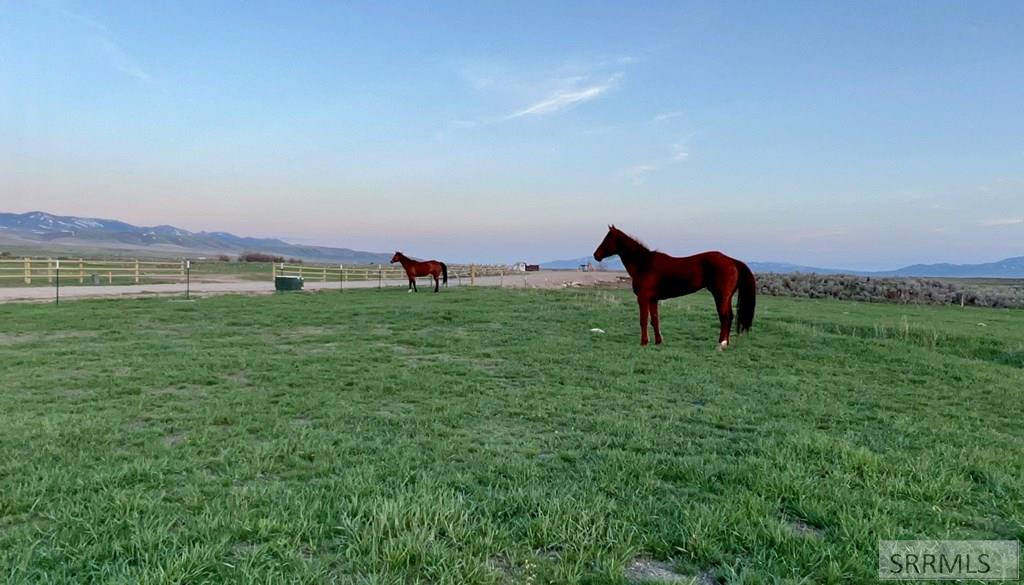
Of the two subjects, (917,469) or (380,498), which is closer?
(380,498)

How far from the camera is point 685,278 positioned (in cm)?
941

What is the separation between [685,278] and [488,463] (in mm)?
6855

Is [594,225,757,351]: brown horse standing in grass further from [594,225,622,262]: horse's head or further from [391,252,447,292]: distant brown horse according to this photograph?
[391,252,447,292]: distant brown horse

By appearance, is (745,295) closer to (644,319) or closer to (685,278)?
(685,278)

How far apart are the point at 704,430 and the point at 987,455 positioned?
2010 mm

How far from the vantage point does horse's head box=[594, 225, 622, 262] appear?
9.96 meters

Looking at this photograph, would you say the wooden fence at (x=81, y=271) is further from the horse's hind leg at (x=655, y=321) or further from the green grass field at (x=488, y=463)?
the horse's hind leg at (x=655, y=321)

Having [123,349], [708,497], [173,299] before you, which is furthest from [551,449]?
[173,299]

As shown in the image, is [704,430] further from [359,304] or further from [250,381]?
[359,304]

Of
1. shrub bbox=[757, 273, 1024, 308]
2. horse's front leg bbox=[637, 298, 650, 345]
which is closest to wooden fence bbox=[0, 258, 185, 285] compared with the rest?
horse's front leg bbox=[637, 298, 650, 345]

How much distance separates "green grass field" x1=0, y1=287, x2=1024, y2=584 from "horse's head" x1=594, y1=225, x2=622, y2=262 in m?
2.47

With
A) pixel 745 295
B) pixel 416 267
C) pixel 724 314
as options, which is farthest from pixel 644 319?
pixel 416 267

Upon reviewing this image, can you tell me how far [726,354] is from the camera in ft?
28.8

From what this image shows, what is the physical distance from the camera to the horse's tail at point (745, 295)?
9.57 m
